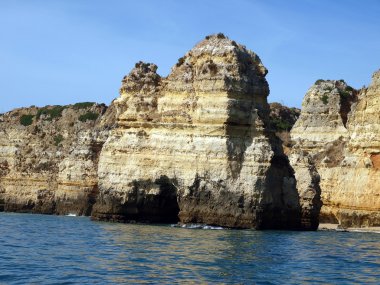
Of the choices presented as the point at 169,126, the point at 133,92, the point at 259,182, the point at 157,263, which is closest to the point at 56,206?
the point at 133,92

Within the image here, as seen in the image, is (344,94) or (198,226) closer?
(198,226)

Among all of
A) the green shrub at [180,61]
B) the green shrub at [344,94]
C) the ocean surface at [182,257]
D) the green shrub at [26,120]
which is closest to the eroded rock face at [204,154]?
the green shrub at [180,61]

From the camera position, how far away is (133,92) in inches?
1639

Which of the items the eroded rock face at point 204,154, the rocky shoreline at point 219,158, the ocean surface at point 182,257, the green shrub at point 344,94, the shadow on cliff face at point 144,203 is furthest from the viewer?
the green shrub at point 344,94

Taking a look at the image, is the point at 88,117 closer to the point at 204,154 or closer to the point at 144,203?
the point at 144,203

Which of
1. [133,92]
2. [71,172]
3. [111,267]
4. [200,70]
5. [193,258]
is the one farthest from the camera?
[71,172]

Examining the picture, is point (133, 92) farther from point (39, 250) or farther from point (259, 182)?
point (39, 250)

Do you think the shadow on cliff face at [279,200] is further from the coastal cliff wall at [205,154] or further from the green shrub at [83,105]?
the green shrub at [83,105]

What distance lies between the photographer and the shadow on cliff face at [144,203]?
124 feet

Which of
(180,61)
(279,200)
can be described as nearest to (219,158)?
(279,200)

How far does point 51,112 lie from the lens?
72375mm

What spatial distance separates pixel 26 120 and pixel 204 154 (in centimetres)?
3781

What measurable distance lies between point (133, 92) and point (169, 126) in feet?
14.9

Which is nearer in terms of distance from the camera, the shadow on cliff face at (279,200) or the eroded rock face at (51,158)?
the shadow on cliff face at (279,200)
